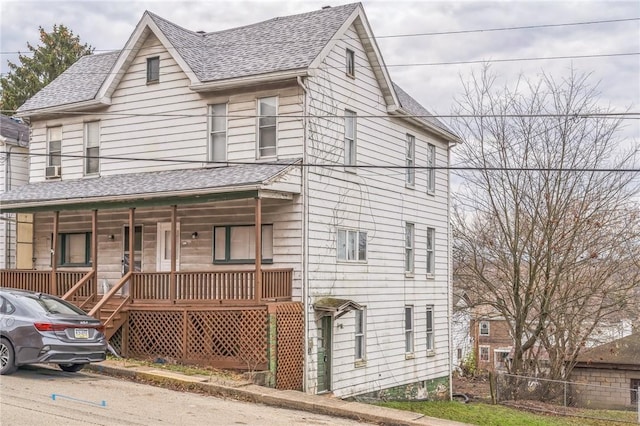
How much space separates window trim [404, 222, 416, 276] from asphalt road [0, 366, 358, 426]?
12100 mm

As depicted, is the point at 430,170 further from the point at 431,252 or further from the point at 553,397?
the point at 553,397

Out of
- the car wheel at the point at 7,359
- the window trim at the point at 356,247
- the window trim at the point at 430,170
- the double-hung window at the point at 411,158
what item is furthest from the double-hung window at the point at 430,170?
the car wheel at the point at 7,359

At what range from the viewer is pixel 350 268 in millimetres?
22203

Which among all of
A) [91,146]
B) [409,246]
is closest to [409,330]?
[409,246]

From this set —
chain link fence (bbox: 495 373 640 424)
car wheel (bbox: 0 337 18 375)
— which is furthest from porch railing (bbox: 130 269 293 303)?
chain link fence (bbox: 495 373 640 424)

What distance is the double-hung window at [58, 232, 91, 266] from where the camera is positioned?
79.1ft

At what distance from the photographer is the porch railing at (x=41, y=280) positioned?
71.1 ft

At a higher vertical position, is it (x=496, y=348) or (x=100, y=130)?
(x=100, y=130)

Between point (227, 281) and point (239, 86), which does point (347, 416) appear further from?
point (239, 86)

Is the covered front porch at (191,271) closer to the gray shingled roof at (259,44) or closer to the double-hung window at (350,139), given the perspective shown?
the gray shingled roof at (259,44)

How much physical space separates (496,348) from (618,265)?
29428mm

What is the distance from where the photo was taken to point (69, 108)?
2403 cm

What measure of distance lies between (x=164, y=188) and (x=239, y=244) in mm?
2563

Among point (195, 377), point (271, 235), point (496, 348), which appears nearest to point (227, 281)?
point (271, 235)
